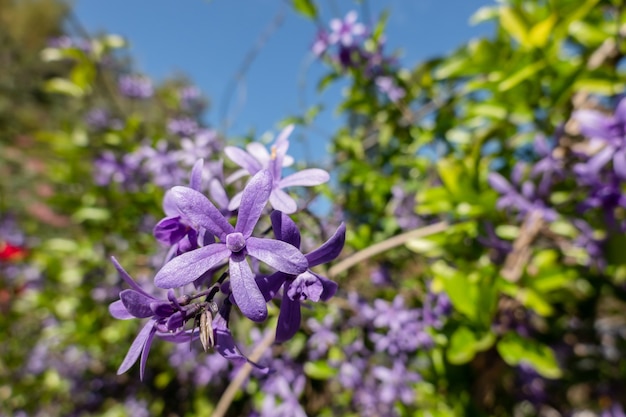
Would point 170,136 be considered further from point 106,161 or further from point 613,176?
point 613,176

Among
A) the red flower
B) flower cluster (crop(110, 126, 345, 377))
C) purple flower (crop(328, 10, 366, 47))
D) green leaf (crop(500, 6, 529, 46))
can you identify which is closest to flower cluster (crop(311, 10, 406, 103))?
purple flower (crop(328, 10, 366, 47))

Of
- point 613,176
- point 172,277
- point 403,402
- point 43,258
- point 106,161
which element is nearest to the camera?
point 172,277

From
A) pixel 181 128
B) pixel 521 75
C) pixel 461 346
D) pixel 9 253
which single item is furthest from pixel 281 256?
pixel 9 253

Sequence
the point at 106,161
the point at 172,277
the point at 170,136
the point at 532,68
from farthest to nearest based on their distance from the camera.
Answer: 1. the point at 170,136
2. the point at 106,161
3. the point at 532,68
4. the point at 172,277

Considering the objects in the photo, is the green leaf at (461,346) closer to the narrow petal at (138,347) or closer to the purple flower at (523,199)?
the purple flower at (523,199)

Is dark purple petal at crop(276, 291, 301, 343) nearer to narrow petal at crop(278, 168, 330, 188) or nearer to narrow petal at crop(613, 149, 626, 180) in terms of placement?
narrow petal at crop(278, 168, 330, 188)

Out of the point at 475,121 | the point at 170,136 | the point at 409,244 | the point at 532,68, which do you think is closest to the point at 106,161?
the point at 170,136
